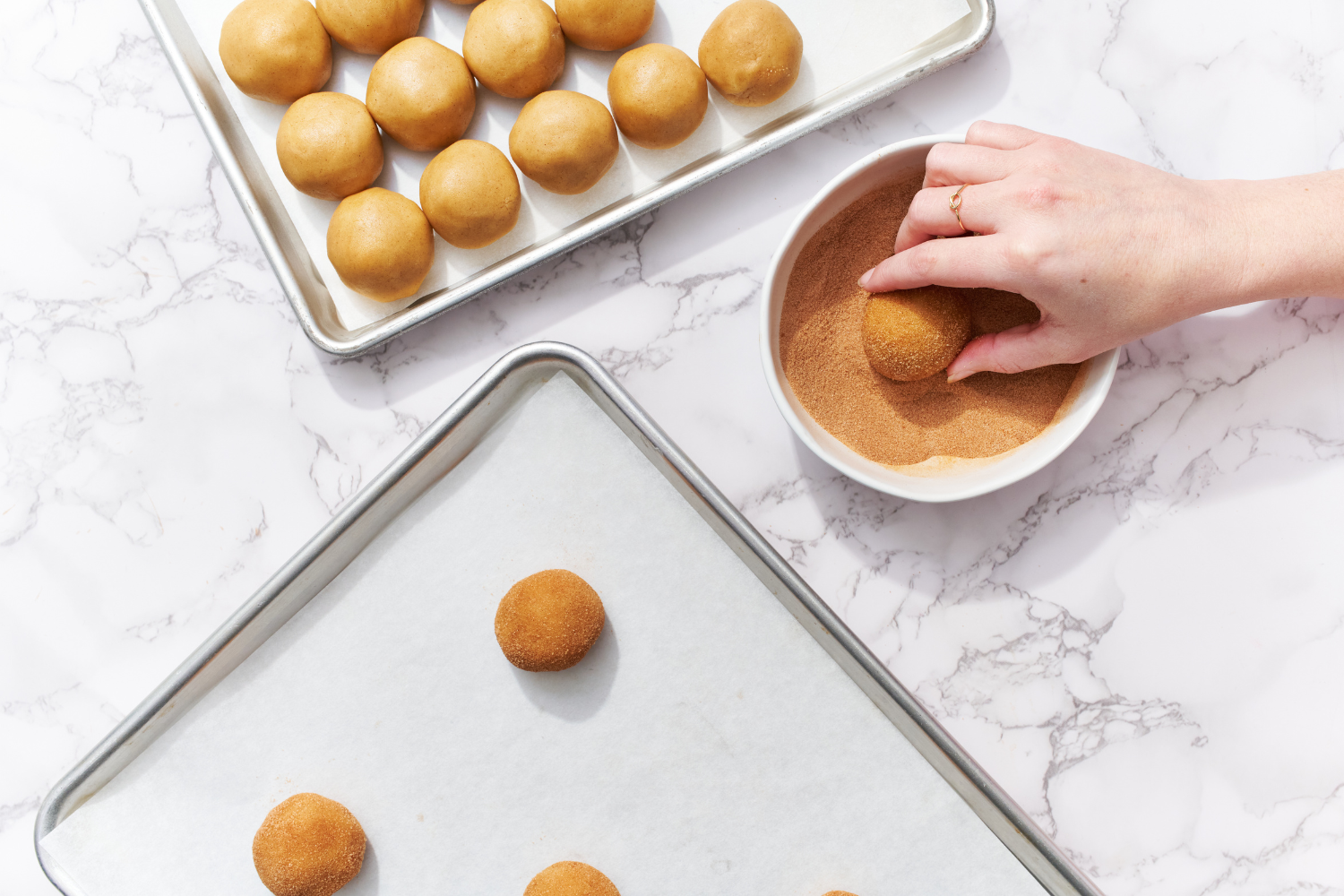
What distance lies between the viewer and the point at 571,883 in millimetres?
673

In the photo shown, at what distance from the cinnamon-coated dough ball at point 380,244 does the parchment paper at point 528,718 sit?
151mm

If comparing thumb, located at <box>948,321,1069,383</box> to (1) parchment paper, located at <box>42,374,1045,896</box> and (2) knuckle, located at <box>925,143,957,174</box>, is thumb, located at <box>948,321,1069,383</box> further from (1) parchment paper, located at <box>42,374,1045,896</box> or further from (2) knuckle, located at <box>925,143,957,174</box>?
(1) parchment paper, located at <box>42,374,1045,896</box>

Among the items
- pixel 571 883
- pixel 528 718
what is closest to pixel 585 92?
pixel 528 718

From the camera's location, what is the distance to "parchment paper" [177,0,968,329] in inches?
28.9

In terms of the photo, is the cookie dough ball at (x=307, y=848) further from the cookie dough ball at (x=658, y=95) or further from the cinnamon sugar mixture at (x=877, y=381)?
the cookie dough ball at (x=658, y=95)

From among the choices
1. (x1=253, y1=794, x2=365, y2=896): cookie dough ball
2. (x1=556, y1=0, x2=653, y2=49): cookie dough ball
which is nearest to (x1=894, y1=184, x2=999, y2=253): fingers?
(x1=556, y1=0, x2=653, y2=49): cookie dough ball

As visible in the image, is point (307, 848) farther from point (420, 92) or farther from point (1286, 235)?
point (1286, 235)

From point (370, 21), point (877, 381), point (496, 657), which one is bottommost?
point (496, 657)

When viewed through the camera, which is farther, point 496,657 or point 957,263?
point 496,657

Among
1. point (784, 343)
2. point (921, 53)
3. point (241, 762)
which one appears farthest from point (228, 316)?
point (921, 53)

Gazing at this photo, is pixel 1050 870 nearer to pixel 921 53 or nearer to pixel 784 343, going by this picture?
pixel 784 343

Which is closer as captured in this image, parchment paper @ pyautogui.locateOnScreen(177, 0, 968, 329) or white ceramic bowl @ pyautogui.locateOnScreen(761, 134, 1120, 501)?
white ceramic bowl @ pyautogui.locateOnScreen(761, 134, 1120, 501)

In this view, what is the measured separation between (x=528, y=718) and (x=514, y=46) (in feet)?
1.86

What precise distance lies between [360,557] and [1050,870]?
2.07 ft
